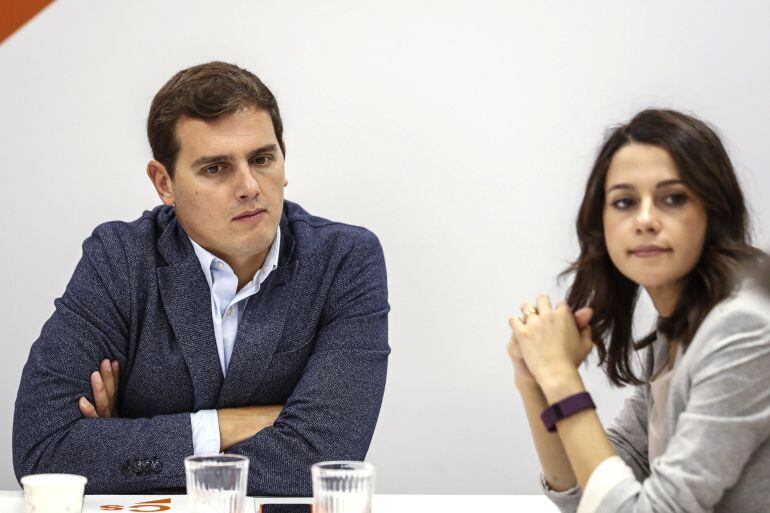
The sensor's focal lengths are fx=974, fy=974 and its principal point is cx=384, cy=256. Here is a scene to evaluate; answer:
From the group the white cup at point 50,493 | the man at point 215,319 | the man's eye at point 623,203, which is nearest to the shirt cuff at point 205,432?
the man at point 215,319

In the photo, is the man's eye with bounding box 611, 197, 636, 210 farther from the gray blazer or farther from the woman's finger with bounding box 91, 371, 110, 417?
the woman's finger with bounding box 91, 371, 110, 417

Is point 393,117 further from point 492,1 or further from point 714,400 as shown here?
point 714,400

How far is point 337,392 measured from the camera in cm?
239

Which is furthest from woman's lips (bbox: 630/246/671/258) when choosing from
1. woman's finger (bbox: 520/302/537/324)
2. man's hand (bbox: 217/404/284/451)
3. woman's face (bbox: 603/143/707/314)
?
man's hand (bbox: 217/404/284/451)

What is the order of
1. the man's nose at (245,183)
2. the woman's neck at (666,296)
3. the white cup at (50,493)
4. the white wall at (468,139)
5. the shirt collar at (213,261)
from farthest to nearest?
1. the white wall at (468,139)
2. the shirt collar at (213,261)
3. the man's nose at (245,183)
4. the woman's neck at (666,296)
5. the white cup at (50,493)

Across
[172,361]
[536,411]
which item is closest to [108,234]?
[172,361]

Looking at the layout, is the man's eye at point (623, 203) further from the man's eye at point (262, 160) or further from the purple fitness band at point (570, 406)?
the man's eye at point (262, 160)

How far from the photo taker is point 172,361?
2488mm

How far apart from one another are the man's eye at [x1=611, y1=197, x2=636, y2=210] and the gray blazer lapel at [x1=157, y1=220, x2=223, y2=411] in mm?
1185

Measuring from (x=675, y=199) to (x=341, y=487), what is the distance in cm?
75

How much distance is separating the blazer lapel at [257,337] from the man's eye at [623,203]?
3.51ft

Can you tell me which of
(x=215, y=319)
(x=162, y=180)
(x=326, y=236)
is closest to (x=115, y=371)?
(x=215, y=319)

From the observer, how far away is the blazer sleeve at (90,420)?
2.24 metres

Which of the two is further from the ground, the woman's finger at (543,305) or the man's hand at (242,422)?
the woman's finger at (543,305)
